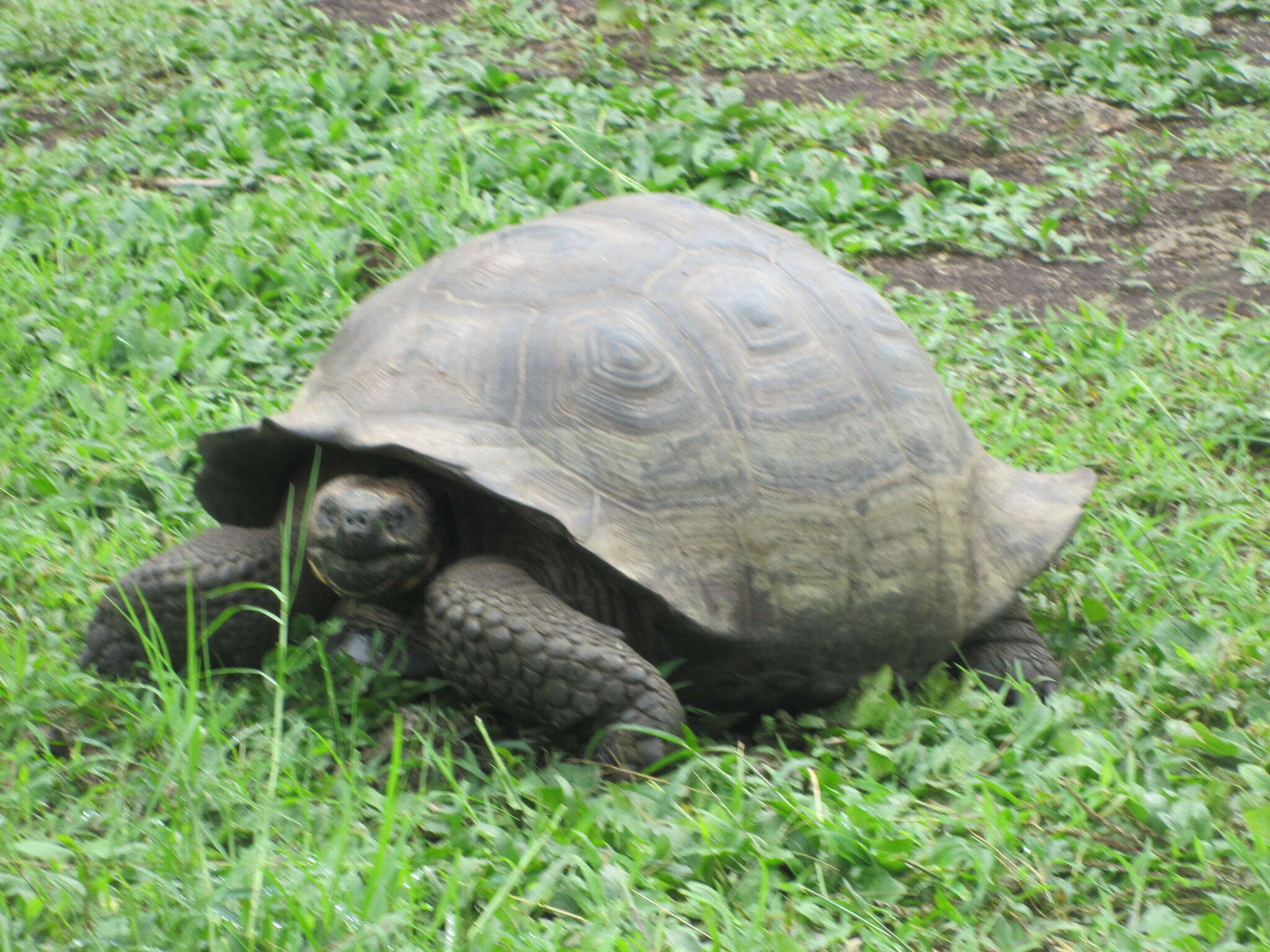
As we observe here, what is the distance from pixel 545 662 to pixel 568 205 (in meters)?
2.67

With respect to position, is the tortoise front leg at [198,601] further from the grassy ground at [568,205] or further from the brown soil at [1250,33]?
the brown soil at [1250,33]

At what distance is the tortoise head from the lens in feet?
8.03

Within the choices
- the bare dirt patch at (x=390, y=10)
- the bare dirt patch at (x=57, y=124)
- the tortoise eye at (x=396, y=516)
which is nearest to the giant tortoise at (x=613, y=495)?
the tortoise eye at (x=396, y=516)

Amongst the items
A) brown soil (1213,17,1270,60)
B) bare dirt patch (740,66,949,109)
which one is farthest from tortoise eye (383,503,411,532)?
brown soil (1213,17,1270,60)

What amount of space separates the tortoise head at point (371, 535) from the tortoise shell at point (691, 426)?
0.30ft

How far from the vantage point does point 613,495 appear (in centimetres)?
249

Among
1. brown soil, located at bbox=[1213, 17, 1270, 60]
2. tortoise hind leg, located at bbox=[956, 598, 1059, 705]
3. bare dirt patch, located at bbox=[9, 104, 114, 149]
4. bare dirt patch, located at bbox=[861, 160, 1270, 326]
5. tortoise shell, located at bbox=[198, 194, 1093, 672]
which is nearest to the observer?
tortoise shell, located at bbox=[198, 194, 1093, 672]

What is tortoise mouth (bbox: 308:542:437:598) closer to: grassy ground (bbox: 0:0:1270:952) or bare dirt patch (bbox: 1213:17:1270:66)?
grassy ground (bbox: 0:0:1270:952)

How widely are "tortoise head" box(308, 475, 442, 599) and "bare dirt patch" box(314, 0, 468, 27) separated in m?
4.30

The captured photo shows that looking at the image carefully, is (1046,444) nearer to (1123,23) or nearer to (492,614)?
(492,614)

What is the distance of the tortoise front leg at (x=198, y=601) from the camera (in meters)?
2.64

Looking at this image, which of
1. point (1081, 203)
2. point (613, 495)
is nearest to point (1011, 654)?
point (613, 495)

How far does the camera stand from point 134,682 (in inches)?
102

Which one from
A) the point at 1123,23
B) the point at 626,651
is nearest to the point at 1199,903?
the point at 626,651
